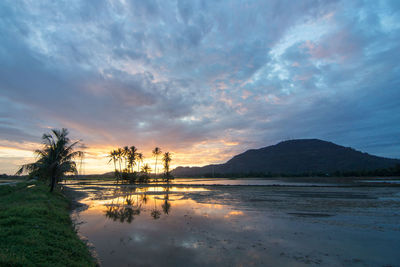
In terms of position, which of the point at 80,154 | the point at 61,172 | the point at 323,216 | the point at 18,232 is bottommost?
the point at 323,216

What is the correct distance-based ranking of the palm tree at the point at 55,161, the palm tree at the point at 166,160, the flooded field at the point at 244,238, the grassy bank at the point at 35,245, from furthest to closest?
1. the palm tree at the point at 166,160
2. the palm tree at the point at 55,161
3. the flooded field at the point at 244,238
4. the grassy bank at the point at 35,245

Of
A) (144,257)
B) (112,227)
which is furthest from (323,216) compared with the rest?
(112,227)

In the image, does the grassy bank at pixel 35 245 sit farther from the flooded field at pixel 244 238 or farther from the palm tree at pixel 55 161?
the palm tree at pixel 55 161

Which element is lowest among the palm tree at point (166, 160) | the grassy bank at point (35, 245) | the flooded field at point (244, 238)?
the flooded field at point (244, 238)

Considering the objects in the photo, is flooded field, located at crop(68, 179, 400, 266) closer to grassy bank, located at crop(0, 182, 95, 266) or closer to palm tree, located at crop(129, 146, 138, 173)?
grassy bank, located at crop(0, 182, 95, 266)

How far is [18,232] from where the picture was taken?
8.30 m

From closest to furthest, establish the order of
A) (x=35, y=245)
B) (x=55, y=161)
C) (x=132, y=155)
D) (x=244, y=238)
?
(x=35, y=245)
(x=244, y=238)
(x=55, y=161)
(x=132, y=155)

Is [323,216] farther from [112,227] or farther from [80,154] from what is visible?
[80,154]

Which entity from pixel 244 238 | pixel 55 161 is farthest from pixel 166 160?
pixel 244 238

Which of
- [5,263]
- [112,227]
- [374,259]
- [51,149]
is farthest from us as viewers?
[51,149]

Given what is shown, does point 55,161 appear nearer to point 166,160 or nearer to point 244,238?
point 244,238

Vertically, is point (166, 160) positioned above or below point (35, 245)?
above

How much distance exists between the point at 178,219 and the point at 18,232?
1087cm

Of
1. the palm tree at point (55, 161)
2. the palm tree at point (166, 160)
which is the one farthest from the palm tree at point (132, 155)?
the palm tree at point (55, 161)
